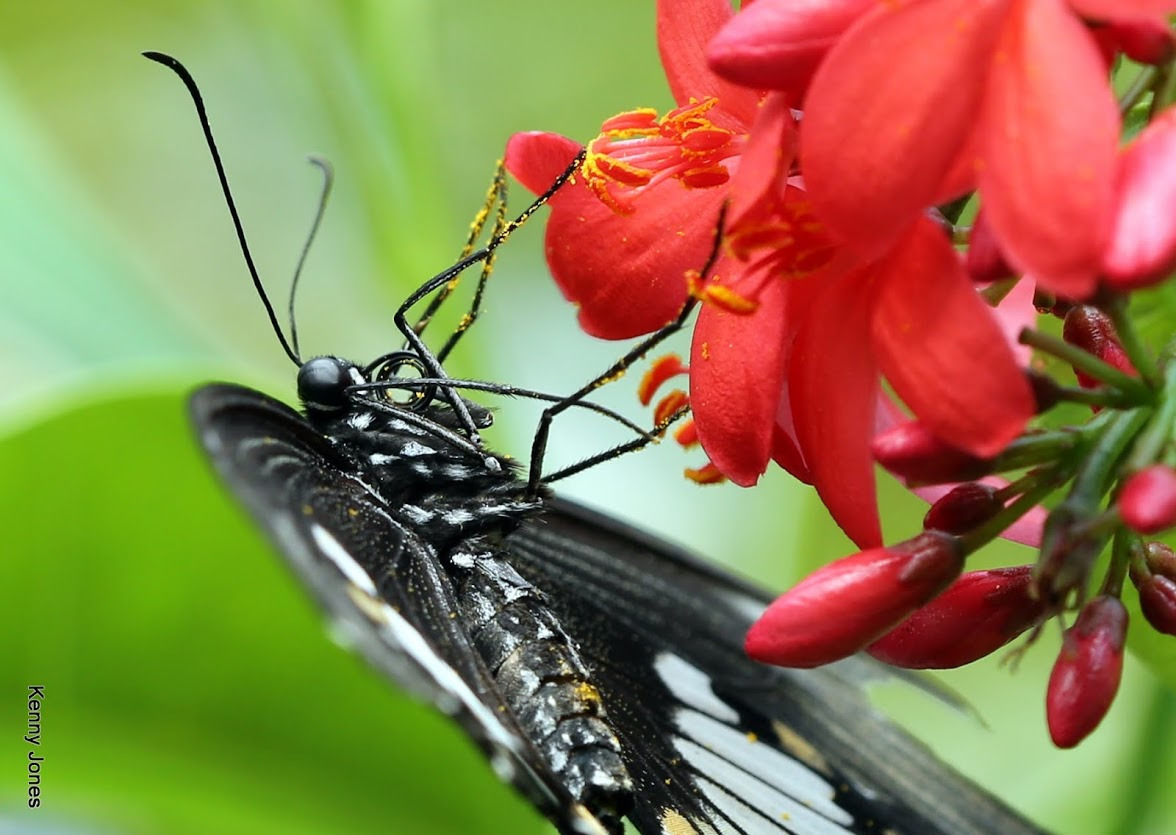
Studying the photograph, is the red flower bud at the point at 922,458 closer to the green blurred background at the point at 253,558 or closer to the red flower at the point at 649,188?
the red flower at the point at 649,188

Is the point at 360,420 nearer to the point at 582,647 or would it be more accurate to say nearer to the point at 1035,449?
the point at 582,647

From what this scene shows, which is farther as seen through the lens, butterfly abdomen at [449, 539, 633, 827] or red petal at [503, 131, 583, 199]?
butterfly abdomen at [449, 539, 633, 827]

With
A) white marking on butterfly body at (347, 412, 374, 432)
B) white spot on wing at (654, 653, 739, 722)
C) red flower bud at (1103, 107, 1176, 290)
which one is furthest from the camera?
white spot on wing at (654, 653, 739, 722)

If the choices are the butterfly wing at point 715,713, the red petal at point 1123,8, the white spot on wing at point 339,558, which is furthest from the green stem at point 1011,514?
the butterfly wing at point 715,713

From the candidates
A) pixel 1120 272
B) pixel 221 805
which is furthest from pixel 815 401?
pixel 221 805

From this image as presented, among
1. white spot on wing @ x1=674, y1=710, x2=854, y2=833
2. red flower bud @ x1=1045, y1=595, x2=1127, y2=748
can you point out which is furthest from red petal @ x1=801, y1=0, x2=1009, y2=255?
white spot on wing @ x1=674, y1=710, x2=854, y2=833

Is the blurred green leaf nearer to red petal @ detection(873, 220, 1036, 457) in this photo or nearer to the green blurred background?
the green blurred background

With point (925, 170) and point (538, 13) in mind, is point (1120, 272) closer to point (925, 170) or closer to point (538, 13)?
point (925, 170)
